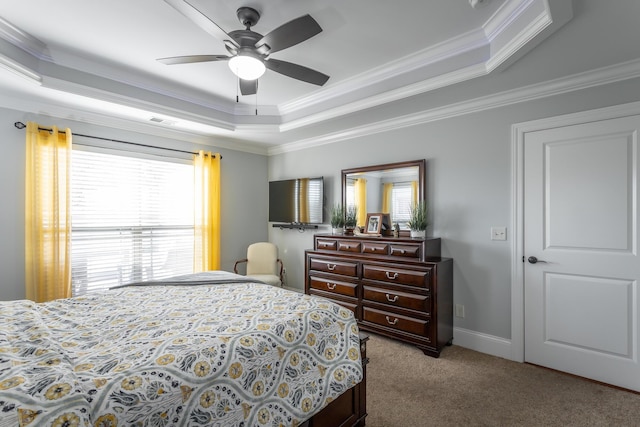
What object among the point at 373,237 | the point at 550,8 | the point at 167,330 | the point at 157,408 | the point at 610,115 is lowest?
the point at 157,408

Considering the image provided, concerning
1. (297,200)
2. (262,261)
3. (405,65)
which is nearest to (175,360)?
(405,65)

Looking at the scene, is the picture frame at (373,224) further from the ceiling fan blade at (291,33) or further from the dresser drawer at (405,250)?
the ceiling fan blade at (291,33)

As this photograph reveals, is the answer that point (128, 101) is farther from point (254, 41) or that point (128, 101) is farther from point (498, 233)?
point (498, 233)

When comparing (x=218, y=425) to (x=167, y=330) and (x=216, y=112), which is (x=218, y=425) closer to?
(x=167, y=330)

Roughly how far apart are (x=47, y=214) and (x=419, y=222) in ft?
12.5

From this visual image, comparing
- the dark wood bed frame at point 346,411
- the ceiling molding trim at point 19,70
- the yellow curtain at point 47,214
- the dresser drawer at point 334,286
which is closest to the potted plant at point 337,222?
the dresser drawer at point 334,286

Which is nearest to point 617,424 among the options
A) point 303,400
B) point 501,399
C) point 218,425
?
point 501,399

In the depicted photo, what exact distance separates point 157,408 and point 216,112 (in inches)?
138

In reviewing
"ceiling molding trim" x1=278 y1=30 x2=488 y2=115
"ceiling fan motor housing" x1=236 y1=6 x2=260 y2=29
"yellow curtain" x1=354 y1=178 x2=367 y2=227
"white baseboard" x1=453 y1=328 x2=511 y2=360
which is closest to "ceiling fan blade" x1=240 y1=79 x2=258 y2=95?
"ceiling fan motor housing" x1=236 y1=6 x2=260 y2=29

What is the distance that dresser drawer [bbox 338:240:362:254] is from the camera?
3.53 m

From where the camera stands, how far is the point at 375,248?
3379 millimetres

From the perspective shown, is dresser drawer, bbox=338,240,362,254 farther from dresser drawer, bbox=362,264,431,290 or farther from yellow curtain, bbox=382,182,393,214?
yellow curtain, bbox=382,182,393,214

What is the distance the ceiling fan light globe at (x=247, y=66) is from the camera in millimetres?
2059

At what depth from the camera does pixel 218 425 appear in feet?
3.88
